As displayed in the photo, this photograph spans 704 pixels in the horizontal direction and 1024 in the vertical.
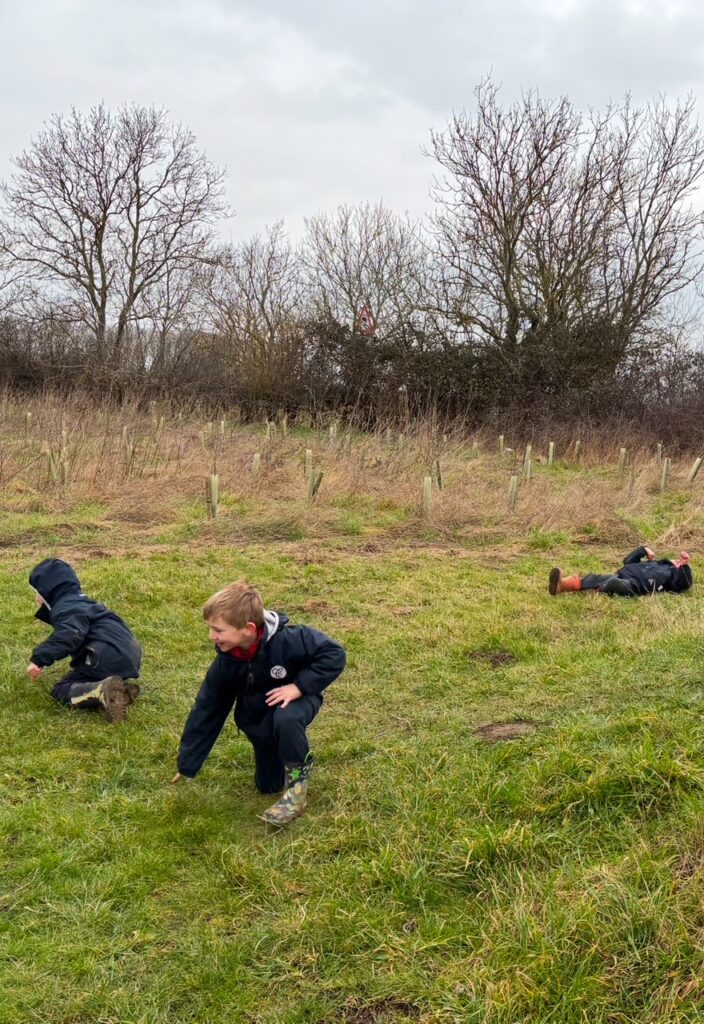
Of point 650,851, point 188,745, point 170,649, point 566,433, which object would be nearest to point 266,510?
point 170,649

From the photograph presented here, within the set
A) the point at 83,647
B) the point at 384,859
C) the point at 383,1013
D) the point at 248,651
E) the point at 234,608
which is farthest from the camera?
the point at 83,647

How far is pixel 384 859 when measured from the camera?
2.83 m

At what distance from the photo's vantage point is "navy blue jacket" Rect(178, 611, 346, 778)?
133 inches

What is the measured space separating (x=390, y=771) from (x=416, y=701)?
3.65 ft

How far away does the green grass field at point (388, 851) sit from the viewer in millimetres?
2199

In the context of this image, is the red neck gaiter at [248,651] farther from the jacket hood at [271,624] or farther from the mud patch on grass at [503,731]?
the mud patch on grass at [503,731]

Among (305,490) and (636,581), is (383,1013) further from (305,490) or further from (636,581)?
(305,490)

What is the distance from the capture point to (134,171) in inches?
989

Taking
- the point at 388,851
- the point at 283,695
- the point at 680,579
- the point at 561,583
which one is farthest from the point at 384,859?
the point at 680,579

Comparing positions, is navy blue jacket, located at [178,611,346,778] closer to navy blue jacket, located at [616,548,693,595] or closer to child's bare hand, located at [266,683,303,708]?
child's bare hand, located at [266,683,303,708]

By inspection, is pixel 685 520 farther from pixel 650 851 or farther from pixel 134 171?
pixel 134 171

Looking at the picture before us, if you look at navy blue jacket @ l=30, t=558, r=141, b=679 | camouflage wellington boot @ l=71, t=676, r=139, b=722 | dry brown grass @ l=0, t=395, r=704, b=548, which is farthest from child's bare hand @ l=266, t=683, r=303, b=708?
dry brown grass @ l=0, t=395, r=704, b=548

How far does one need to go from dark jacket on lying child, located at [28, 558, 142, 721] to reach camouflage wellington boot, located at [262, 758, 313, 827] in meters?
1.46

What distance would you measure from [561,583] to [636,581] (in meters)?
0.75
